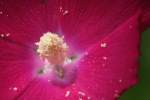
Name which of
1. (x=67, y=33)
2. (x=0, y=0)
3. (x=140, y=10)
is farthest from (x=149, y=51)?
(x=0, y=0)

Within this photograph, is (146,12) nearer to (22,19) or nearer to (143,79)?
(143,79)

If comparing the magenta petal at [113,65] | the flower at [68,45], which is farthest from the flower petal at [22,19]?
the magenta petal at [113,65]

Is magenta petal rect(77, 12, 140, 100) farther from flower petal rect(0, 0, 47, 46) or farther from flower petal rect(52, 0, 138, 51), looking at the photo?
flower petal rect(0, 0, 47, 46)

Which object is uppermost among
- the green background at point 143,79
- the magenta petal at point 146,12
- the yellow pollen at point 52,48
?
the magenta petal at point 146,12

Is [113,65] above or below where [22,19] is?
below

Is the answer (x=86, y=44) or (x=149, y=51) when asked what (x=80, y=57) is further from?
(x=149, y=51)

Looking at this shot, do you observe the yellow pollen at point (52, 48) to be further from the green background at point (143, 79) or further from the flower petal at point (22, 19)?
the green background at point (143, 79)

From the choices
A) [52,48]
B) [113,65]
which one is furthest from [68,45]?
[113,65]
